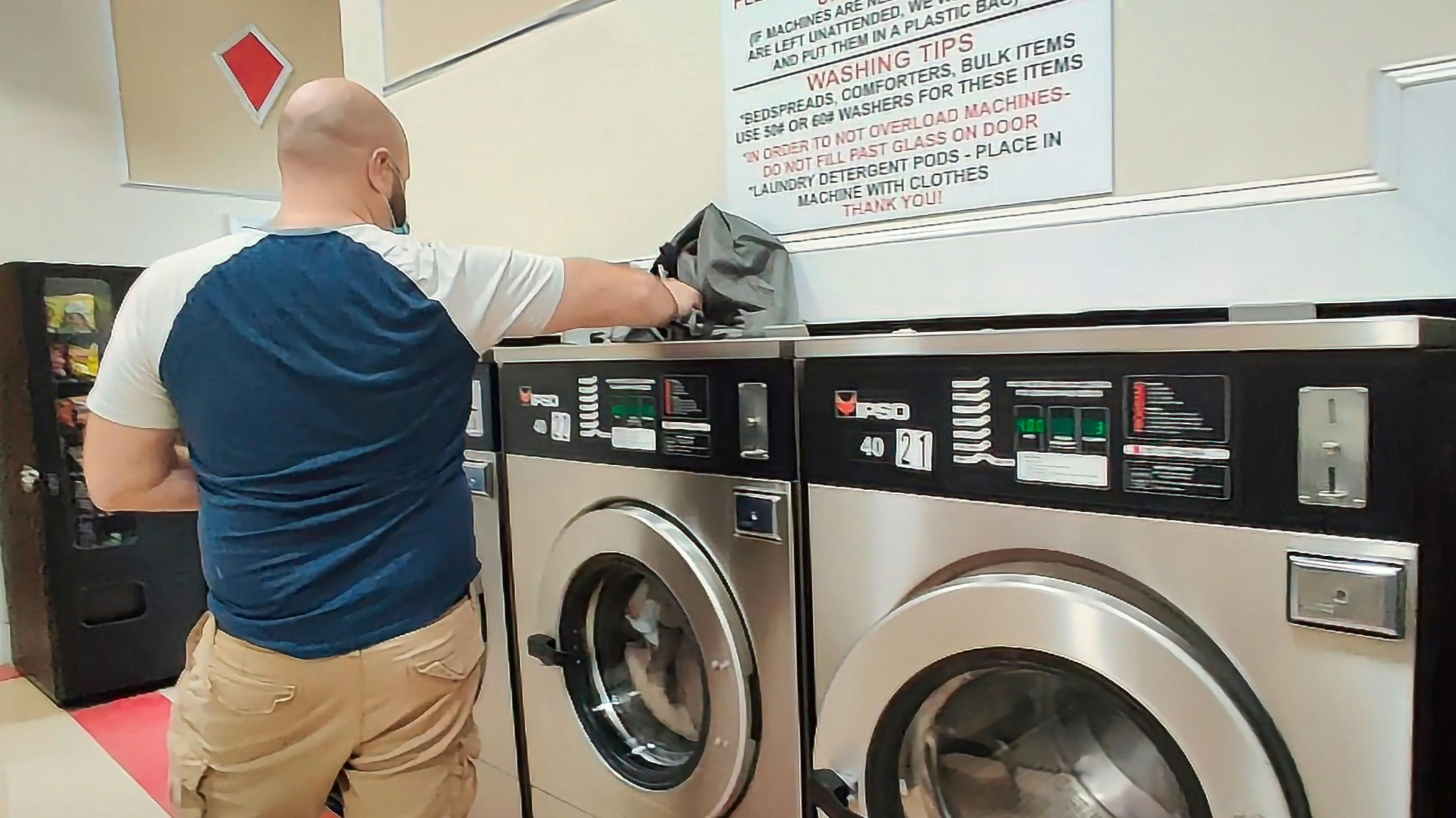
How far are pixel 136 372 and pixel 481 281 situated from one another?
19.1 inches

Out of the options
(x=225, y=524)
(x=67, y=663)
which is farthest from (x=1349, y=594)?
(x=67, y=663)

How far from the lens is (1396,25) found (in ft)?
3.71

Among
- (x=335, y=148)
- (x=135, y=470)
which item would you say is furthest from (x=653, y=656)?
(x=335, y=148)

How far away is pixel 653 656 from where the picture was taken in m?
1.63

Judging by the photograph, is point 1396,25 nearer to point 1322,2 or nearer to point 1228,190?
point 1322,2

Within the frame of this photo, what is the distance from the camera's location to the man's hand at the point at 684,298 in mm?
1547

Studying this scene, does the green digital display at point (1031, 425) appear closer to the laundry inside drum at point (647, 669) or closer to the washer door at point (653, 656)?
the washer door at point (653, 656)

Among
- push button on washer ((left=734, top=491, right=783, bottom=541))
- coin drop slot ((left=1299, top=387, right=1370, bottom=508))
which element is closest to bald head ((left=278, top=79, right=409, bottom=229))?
push button on washer ((left=734, top=491, right=783, bottom=541))

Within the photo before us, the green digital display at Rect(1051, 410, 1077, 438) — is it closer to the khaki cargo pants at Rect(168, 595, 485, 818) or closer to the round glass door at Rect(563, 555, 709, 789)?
the round glass door at Rect(563, 555, 709, 789)

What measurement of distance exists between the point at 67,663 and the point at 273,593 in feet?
8.55

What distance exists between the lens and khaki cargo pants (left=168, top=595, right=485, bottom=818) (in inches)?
52.2

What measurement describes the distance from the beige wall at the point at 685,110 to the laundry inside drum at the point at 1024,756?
0.72 meters

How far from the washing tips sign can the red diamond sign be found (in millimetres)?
3137

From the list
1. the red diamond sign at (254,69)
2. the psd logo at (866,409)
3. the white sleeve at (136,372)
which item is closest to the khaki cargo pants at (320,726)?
the white sleeve at (136,372)
